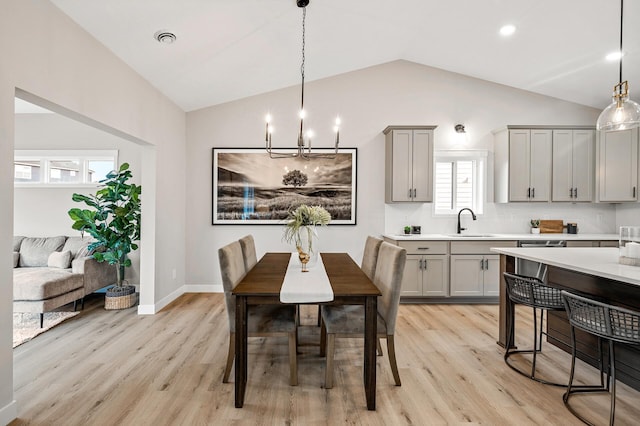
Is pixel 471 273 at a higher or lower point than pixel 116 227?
lower

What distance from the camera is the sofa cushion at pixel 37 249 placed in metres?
4.43

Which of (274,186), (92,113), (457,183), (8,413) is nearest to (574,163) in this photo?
(457,183)

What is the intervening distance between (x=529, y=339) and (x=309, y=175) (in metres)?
3.25

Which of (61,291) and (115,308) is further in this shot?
(115,308)

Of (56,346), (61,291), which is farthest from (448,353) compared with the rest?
(61,291)

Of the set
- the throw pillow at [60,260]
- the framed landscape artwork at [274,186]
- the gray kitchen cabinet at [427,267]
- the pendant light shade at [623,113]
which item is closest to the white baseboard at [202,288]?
the framed landscape artwork at [274,186]

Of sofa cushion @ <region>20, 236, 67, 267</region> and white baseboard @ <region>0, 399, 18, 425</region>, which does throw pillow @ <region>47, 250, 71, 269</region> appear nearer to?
sofa cushion @ <region>20, 236, 67, 267</region>

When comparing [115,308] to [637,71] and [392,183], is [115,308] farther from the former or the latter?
[637,71]

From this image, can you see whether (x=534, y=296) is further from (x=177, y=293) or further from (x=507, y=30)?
(x=177, y=293)

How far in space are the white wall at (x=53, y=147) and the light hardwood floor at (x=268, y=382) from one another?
210 cm

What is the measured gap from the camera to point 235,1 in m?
2.78

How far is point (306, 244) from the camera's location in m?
2.84

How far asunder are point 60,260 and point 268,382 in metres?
3.45

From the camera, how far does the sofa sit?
3490mm
